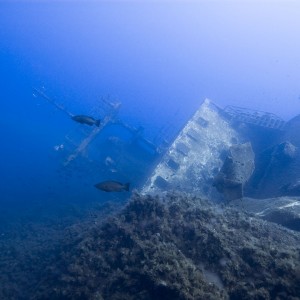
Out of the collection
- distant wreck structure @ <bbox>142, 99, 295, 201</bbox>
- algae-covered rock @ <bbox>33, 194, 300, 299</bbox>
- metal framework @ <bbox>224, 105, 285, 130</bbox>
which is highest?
metal framework @ <bbox>224, 105, 285, 130</bbox>

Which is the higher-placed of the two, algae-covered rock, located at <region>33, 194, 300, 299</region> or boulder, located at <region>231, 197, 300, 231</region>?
boulder, located at <region>231, 197, 300, 231</region>

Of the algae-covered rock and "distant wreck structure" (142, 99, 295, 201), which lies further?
"distant wreck structure" (142, 99, 295, 201)

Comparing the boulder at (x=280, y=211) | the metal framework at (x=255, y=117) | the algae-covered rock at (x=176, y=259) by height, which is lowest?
the algae-covered rock at (x=176, y=259)

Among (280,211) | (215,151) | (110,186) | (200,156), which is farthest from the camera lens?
(215,151)

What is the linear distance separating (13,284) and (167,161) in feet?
33.9

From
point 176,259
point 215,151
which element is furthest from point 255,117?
point 176,259

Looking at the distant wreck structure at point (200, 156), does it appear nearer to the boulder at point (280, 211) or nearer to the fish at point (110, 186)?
the boulder at point (280, 211)

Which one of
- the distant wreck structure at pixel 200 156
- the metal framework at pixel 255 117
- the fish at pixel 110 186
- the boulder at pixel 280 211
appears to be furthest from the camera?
the metal framework at pixel 255 117

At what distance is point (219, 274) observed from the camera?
17.5ft

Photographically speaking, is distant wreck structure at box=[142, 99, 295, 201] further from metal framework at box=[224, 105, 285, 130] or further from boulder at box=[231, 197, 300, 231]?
boulder at box=[231, 197, 300, 231]

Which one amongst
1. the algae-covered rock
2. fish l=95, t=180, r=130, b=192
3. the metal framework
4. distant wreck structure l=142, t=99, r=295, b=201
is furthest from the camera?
the metal framework

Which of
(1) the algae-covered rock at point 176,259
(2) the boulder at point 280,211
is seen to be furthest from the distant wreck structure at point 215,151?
(1) the algae-covered rock at point 176,259

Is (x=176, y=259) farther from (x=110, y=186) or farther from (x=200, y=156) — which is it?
(x=200, y=156)

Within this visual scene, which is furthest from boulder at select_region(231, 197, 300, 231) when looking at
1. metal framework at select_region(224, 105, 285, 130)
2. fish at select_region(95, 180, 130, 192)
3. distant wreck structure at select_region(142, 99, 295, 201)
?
metal framework at select_region(224, 105, 285, 130)
